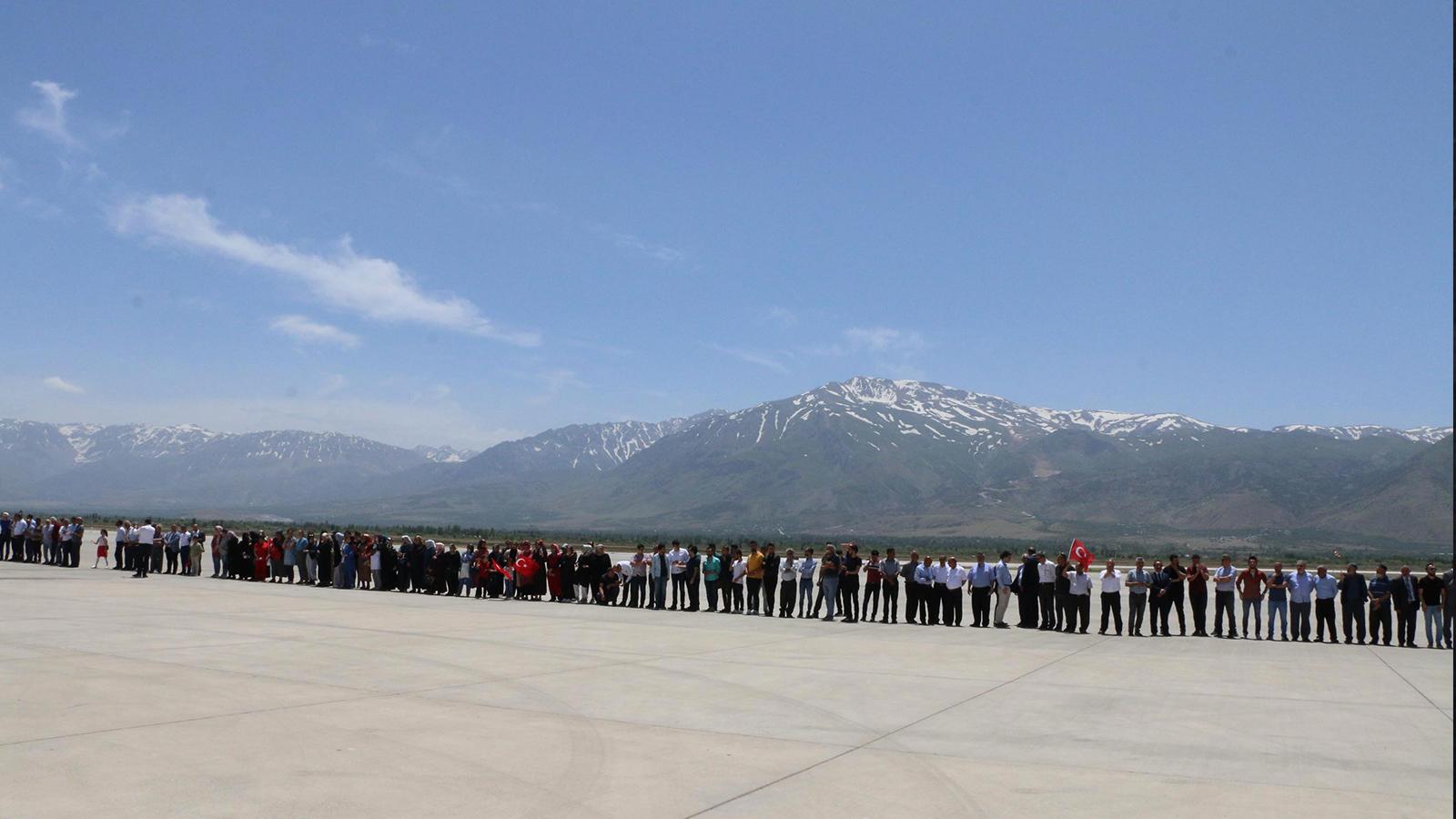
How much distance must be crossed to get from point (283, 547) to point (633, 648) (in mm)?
19431

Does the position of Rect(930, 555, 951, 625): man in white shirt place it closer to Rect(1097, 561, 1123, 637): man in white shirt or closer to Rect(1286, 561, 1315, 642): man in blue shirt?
Rect(1097, 561, 1123, 637): man in white shirt

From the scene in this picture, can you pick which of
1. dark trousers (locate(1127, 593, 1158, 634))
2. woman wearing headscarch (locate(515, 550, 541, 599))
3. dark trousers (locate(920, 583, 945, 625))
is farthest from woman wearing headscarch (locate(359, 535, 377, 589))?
dark trousers (locate(1127, 593, 1158, 634))

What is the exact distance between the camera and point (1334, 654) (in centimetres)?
1761

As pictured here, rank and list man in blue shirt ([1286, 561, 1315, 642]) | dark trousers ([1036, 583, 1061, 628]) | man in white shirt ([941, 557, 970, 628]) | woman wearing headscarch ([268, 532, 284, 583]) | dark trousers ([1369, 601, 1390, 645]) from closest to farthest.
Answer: dark trousers ([1369, 601, 1390, 645])
man in blue shirt ([1286, 561, 1315, 642])
dark trousers ([1036, 583, 1061, 628])
man in white shirt ([941, 557, 970, 628])
woman wearing headscarch ([268, 532, 284, 583])

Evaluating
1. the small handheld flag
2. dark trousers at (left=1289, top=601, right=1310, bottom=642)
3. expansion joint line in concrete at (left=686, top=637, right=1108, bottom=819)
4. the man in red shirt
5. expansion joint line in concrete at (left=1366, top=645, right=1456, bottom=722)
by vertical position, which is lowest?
expansion joint line in concrete at (left=686, top=637, right=1108, bottom=819)

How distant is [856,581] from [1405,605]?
32.5ft

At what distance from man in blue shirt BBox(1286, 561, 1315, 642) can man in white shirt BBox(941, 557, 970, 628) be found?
19.6ft

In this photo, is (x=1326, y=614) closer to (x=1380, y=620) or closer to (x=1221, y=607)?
(x=1380, y=620)

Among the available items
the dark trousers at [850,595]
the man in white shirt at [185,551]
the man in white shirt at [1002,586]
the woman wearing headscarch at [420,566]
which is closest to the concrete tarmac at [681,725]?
the man in white shirt at [1002,586]

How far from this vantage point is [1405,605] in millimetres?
19328

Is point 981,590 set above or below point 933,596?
above

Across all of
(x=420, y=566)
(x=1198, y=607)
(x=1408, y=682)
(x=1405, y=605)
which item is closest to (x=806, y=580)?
(x=1198, y=607)

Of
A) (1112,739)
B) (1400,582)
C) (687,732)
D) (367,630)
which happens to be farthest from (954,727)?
(1400,582)

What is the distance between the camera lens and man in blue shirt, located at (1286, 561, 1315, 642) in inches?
787
